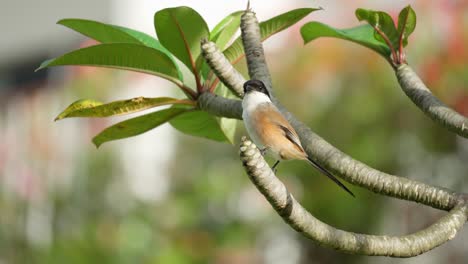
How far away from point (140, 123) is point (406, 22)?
36cm

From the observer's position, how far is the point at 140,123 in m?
1.08

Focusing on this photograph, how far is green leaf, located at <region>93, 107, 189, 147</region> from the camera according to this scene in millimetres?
1066

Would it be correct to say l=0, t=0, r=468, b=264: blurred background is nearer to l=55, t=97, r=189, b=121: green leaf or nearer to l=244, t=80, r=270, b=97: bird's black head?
l=55, t=97, r=189, b=121: green leaf

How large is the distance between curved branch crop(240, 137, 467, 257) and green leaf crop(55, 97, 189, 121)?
1.09ft

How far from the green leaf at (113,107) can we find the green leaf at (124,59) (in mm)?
37

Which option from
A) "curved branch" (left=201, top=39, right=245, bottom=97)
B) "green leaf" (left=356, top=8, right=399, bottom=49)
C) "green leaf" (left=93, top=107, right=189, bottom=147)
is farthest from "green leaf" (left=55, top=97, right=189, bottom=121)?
"green leaf" (left=356, top=8, right=399, bottom=49)

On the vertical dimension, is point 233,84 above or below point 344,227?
above

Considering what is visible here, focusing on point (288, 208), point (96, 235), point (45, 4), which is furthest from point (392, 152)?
point (45, 4)

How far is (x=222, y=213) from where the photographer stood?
4152 mm

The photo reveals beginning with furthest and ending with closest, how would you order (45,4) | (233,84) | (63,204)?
(45,4)
(63,204)
(233,84)

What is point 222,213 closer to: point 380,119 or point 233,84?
point 380,119

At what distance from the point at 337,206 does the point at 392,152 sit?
1.07 feet

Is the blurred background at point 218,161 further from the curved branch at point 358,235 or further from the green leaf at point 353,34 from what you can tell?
the curved branch at point 358,235

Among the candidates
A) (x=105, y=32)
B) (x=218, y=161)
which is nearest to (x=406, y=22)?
(x=105, y=32)
